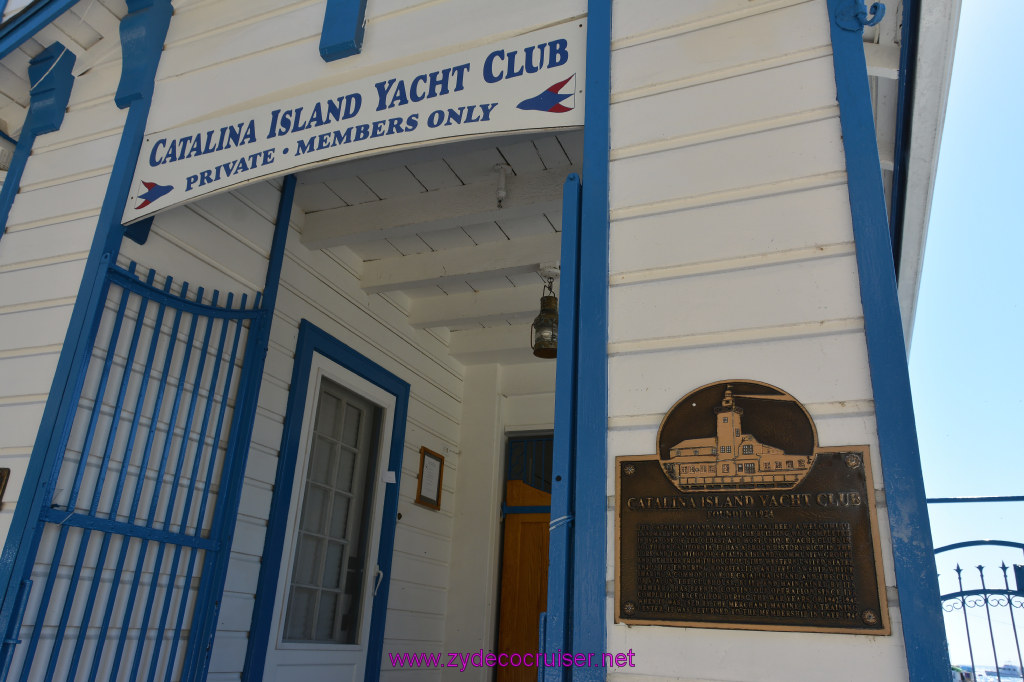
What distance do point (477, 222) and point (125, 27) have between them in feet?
6.11

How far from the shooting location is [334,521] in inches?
170

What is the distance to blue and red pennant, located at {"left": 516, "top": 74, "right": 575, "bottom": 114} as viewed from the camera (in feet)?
7.64

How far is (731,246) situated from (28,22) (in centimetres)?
306

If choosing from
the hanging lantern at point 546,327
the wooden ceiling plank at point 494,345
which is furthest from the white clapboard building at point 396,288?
the wooden ceiling plank at point 494,345

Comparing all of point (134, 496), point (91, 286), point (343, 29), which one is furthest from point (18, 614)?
point (343, 29)

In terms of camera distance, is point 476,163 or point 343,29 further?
point 476,163

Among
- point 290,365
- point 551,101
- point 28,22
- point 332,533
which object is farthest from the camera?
point 332,533

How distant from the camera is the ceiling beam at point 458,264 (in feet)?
14.2

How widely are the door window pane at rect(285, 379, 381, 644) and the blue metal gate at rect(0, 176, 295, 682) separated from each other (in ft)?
2.53

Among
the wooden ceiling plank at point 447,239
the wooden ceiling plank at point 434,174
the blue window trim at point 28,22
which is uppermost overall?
the blue window trim at point 28,22

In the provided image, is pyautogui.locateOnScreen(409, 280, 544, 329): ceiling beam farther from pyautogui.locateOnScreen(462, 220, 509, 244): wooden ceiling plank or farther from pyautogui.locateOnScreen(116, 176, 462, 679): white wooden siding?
pyautogui.locateOnScreen(462, 220, 509, 244): wooden ceiling plank

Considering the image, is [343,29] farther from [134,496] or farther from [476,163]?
[134,496]

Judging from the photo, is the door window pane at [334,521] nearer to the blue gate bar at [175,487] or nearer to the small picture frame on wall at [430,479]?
the small picture frame on wall at [430,479]

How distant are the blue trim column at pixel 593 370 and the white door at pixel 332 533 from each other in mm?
2415
